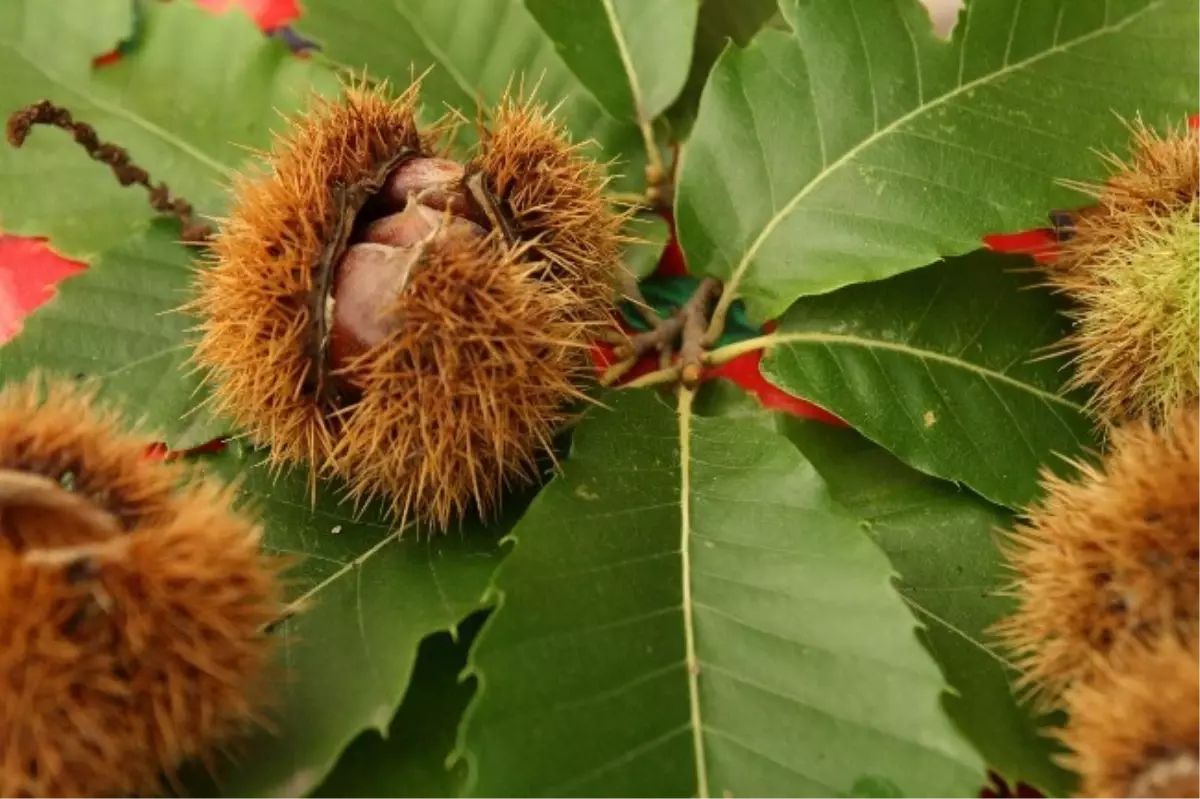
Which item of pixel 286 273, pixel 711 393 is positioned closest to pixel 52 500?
pixel 286 273

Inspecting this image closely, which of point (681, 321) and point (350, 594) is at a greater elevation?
point (681, 321)

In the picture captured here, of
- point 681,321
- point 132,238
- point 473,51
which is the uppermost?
point 473,51

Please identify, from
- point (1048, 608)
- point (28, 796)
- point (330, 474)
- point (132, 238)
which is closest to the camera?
point (28, 796)

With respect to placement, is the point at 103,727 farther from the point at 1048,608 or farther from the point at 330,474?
the point at 1048,608

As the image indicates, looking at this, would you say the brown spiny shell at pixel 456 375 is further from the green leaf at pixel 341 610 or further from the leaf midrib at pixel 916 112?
the leaf midrib at pixel 916 112

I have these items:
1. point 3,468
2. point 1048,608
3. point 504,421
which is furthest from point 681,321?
point 3,468

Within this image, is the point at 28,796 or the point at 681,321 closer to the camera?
the point at 28,796

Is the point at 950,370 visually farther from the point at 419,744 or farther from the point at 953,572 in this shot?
the point at 419,744

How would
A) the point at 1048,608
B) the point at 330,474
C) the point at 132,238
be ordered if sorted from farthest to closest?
1. the point at 132,238
2. the point at 330,474
3. the point at 1048,608

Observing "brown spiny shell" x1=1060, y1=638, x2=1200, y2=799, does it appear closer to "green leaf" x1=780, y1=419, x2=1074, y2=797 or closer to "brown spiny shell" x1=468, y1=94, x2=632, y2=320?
"green leaf" x1=780, y1=419, x2=1074, y2=797
